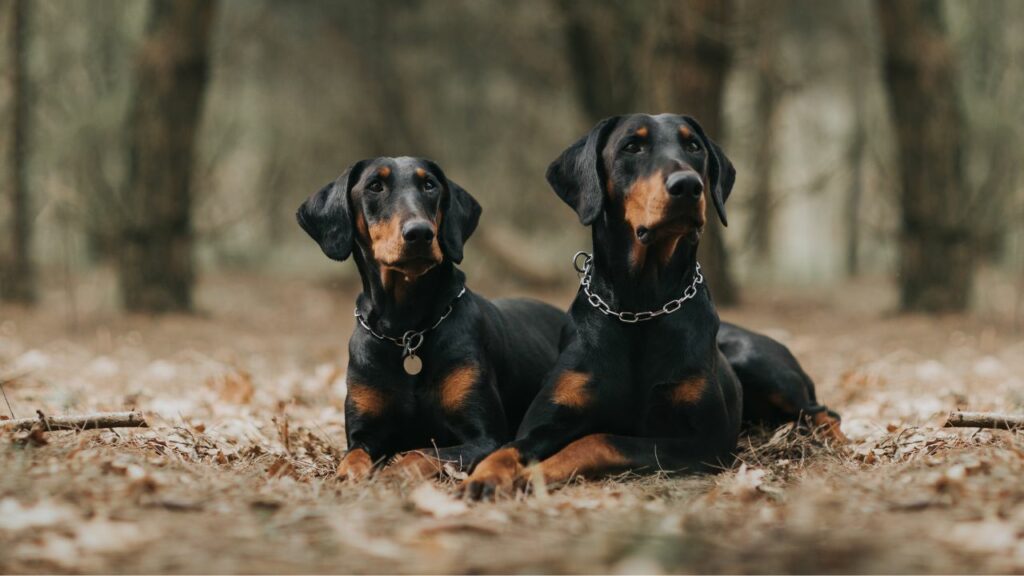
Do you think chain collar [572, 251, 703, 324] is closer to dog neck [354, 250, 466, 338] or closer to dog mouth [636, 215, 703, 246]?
dog mouth [636, 215, 703, 246]

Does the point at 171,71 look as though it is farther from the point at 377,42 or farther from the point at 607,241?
the point at 607,241

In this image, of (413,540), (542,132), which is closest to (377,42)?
(542,132)

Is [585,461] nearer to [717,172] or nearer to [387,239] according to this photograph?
[387,239]

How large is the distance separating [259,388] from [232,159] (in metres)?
11.7

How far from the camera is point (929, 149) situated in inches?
409

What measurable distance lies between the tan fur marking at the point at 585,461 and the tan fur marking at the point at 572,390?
19 cm

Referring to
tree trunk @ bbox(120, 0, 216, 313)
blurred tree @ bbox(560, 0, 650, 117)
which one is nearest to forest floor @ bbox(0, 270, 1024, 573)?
tree trunk @ bbox(120, 0, 216, 313)

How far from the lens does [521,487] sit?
3746 millimetres

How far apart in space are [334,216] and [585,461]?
160 centimetres

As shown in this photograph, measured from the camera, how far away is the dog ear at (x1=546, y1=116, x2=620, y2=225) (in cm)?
424

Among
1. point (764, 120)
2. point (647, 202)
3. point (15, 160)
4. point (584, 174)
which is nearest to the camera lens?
point (647, 202)

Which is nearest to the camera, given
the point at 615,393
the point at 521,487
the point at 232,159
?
the point at 521,487

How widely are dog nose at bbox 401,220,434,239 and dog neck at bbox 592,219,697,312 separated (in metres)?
0.74

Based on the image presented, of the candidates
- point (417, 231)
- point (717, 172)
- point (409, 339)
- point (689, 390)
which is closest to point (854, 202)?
point (717, 172)
